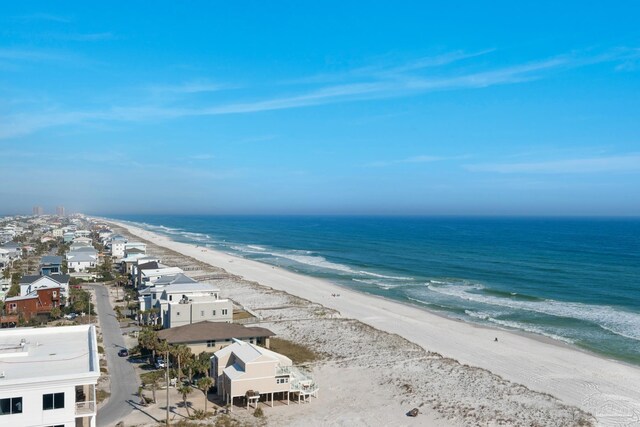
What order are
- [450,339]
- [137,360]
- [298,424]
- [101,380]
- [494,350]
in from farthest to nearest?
[450,339] → [494,350] → [137,360] → [101,380] → [298,424]

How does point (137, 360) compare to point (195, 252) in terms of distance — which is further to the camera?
point (195, 252)

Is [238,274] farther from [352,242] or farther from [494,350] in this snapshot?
[352,242]

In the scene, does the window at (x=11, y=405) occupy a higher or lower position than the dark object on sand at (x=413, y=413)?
higher

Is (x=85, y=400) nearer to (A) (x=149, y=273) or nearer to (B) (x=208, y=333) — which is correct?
(B) (x=208, y=333)

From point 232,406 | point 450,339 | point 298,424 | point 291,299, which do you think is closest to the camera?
point 298,424

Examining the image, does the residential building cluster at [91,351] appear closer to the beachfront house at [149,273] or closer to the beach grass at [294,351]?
the beachfront house at [149,273]

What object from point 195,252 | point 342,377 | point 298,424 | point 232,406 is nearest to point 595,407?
point 342,377

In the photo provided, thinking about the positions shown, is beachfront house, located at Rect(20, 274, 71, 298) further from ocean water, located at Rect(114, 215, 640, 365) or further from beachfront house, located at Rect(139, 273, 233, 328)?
ocean water, located at Rect(114, 215, 640, 365)

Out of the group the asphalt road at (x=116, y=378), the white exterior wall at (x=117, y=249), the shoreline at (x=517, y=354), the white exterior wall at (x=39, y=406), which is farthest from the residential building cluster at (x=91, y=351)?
the white exterior wall at (x=117, y=249)
